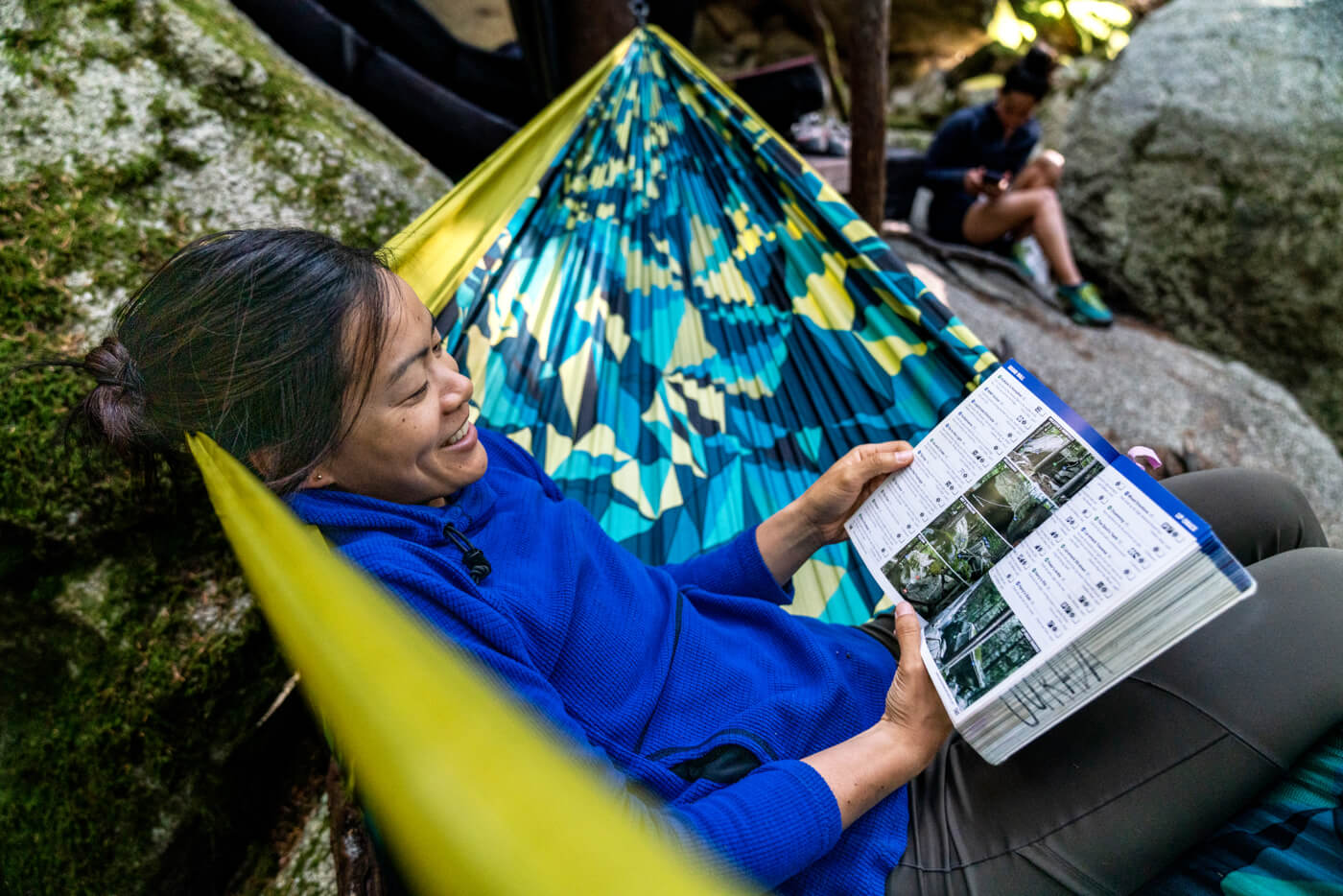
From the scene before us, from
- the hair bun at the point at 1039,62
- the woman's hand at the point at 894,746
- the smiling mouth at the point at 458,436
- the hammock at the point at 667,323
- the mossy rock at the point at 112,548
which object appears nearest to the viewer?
the woman's hand at the point at 894,746

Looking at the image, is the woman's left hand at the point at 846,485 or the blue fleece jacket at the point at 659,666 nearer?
the blue fleece jacket at the point at 659,666

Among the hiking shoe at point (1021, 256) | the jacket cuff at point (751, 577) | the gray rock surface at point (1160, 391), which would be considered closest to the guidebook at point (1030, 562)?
the jacket cuff at point (751, 577)

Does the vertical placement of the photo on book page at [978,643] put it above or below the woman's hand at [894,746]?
above

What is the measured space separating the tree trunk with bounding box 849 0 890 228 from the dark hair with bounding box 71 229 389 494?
76.6 inches

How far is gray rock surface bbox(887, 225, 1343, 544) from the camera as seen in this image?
219cm

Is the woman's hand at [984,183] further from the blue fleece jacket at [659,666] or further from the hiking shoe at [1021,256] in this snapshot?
the blue fleece jacket at [659,666]

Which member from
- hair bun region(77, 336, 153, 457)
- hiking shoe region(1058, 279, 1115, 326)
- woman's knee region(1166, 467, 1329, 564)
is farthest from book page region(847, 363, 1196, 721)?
hiking shoe region(1058, 279, 1115, 326)

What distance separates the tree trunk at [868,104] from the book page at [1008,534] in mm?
1722

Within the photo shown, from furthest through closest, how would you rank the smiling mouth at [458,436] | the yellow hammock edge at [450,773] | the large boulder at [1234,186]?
1. the large boulder at [1234,186]
2. the smiling mouth at [458,436]
3. the yellow hammock edge at [450,773]

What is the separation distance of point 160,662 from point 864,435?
125cm

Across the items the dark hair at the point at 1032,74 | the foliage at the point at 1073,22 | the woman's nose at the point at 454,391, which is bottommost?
the woman's nose at the point at 454,391

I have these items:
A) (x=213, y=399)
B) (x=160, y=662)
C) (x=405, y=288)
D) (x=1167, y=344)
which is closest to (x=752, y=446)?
(x=405, y=288)

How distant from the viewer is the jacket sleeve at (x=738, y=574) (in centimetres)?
96

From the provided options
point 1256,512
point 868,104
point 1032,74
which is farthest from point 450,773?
point 1032,74
